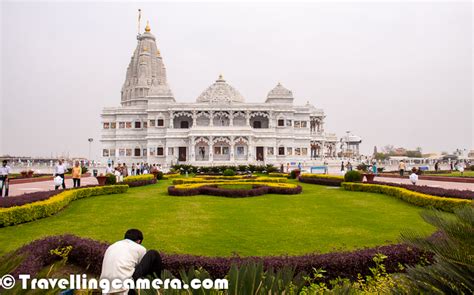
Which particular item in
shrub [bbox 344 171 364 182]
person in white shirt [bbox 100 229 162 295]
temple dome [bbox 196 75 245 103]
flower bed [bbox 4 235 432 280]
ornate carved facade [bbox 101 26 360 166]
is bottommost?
flower bed [bbox 4 235 432 280]

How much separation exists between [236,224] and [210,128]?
3980cm

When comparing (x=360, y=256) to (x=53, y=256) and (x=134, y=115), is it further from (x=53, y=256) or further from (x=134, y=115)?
(x=134, y=115)

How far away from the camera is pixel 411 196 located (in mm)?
14156

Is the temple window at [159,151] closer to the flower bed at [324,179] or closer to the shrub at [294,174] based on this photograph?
the shrub at [294,174]

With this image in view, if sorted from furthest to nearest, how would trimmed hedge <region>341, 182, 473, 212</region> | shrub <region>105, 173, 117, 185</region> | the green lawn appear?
shrub <region>105, 173, 117, 185</region> → trimmed hedge <region>341, 182, 473, 212</region> → the green lawn

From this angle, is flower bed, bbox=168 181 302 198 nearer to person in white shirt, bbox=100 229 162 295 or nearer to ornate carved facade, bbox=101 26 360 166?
person in white shirt, bbox=100 229 162 295

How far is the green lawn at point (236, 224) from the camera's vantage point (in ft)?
27.3

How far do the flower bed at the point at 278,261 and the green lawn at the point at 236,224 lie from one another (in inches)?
47.0

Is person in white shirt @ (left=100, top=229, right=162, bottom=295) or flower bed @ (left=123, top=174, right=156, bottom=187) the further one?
flower bed @ (left=123, top=174, right=156, bottom=187)

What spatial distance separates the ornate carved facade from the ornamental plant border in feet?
92.2

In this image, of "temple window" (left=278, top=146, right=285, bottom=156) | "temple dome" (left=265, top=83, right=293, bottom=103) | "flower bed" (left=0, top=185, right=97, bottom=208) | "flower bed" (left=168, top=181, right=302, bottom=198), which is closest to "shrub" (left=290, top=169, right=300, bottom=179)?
"flower bed" (left=168, top=181, right=302, bottom=198)

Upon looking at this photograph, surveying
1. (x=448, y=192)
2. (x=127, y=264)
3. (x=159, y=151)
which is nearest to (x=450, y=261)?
(x=127, y=264)

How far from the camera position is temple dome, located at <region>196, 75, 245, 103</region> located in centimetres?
5503

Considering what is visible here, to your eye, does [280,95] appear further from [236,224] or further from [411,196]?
[236,224]
